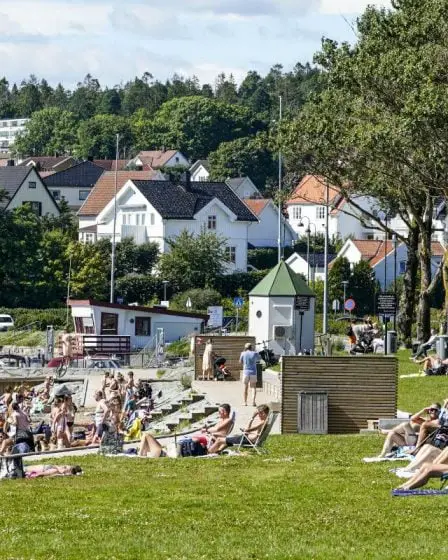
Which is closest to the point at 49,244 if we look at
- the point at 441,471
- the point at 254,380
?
the point at 254,380

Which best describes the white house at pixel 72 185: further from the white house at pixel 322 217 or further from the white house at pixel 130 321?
the white house at pixel 130 321

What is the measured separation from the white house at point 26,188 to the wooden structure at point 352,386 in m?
78.8

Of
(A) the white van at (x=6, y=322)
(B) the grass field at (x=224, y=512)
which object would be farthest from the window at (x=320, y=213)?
(B) the grass field at (x=224, y=512)

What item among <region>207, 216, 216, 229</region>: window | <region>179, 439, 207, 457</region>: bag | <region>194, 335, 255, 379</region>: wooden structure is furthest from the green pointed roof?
<region>207, 216, 216, 229</region>: window

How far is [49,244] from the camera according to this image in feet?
282

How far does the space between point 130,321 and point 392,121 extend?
23.5 meters

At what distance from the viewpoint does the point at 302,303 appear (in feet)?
162

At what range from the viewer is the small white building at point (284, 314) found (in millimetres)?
49062

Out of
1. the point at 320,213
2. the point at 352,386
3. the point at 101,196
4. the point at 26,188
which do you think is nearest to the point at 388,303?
the point at 352,386

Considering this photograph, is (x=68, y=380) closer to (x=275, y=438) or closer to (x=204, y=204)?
(x=275, y=438)

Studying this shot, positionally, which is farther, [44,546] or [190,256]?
[190,256]

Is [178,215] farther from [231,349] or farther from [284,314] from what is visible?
[231,349]

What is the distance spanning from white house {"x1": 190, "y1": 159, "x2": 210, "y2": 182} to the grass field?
473ft

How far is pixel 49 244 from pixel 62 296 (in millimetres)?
3439
